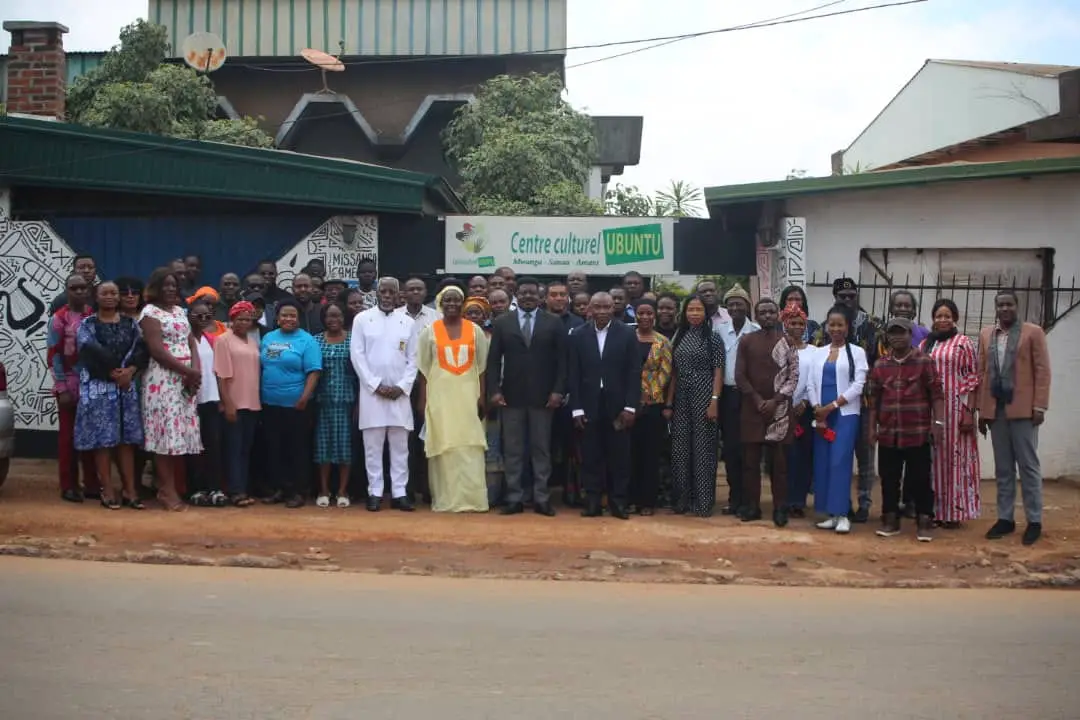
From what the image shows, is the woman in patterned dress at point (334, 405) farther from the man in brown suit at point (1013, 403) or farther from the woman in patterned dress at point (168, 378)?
the man in brown suit at point (1013, 403)

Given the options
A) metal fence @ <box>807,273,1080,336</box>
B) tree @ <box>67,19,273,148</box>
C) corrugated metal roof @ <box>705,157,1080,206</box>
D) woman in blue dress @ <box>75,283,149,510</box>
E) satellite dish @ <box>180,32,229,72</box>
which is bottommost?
woman in blue dress @ <box>75,283,149,510</box>

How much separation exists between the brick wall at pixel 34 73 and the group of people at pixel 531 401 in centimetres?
486

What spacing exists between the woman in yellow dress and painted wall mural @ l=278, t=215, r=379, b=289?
2.94m

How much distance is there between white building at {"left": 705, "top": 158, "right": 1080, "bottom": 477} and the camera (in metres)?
13.2

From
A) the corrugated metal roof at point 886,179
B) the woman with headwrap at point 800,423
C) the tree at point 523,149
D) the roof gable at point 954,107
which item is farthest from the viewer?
the roof gable at point 954,107

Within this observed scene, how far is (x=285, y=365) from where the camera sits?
433 inches

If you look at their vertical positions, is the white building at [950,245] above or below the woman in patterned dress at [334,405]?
above

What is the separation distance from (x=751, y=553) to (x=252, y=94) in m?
18.8

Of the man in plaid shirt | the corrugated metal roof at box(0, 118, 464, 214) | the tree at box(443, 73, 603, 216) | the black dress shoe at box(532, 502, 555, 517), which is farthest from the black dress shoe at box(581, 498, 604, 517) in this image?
the tree at box(443, 73, 603, 216)

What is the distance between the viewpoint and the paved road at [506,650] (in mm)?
5438

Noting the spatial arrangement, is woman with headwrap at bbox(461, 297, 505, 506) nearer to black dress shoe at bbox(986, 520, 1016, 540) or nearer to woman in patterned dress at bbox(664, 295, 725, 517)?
woman in patterned dress at bbox(664, 295, 725, 517)

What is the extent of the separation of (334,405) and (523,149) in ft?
35.0

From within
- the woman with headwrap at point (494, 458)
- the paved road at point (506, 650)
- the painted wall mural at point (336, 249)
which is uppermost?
the painted wall mural at point (336, 249)

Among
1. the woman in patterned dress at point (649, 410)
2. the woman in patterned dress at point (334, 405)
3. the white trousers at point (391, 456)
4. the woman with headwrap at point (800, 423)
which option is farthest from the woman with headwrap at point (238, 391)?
the woman with headwrap at point (800, 423)
